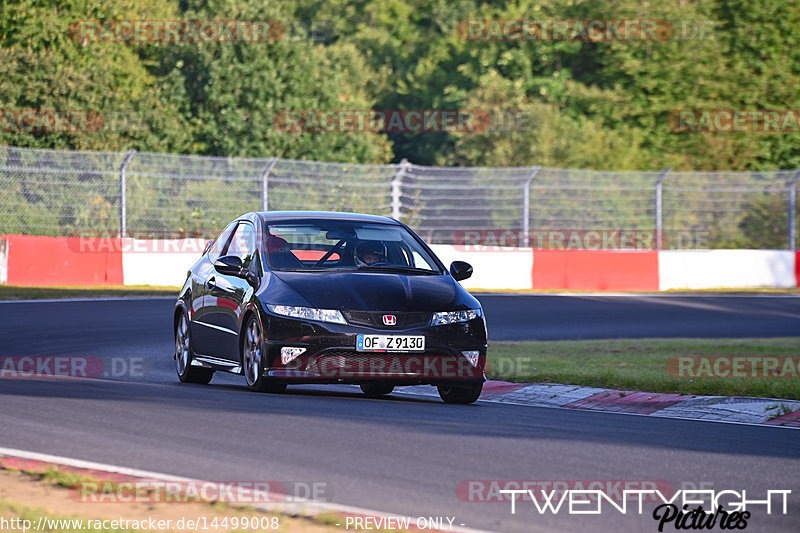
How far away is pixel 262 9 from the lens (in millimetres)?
47969

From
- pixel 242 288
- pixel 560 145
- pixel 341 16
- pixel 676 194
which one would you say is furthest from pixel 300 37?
pixel 242 288

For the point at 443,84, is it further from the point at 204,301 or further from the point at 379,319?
the point at 379,319

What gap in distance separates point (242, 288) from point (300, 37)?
3730 cm

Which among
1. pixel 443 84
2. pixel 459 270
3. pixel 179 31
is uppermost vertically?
pixel 179 31

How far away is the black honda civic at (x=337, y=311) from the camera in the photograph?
10.3 meters

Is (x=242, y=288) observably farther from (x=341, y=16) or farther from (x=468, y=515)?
(x=341, y=16)

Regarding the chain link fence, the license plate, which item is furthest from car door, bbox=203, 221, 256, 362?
the chain link fence

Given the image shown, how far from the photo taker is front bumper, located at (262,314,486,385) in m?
10.3

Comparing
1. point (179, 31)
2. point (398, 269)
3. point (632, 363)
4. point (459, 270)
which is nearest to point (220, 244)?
point (398, 269)

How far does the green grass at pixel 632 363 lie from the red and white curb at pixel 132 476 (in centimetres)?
623

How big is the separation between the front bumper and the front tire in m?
0.13

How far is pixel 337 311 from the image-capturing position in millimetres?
10344

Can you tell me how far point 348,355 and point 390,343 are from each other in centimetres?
32

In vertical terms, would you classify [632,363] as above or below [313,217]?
below
